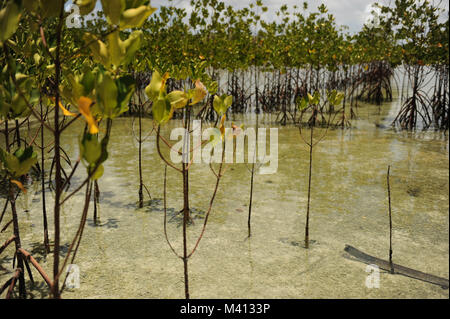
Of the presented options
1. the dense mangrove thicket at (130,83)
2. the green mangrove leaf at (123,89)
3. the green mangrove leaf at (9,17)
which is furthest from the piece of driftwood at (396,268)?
the green mangrove leaf at (9,17)

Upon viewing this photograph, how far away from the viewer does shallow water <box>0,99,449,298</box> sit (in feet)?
6.76

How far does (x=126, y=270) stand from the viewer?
222 centimetres

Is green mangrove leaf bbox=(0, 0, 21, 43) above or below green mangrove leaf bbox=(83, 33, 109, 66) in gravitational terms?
above

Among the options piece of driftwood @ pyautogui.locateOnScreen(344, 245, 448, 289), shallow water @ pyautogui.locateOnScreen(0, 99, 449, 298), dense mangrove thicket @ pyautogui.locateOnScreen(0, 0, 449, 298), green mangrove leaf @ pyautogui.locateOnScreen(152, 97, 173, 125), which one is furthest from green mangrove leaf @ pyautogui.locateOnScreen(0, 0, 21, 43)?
piece of driftwood @ pyautogui.locateOnScreen(344, 245, 448, 289)

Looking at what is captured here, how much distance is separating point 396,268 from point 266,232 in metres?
0.84

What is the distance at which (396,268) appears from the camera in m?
2.19

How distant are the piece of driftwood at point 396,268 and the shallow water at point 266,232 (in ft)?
0.14

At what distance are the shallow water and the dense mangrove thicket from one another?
0.39 ft

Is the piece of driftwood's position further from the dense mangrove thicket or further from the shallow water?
the dense mangrove thicket

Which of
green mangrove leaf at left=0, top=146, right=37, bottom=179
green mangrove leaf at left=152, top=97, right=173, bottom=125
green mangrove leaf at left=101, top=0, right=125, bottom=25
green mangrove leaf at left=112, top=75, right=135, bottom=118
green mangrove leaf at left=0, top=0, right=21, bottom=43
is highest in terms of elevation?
green mangrove leaf at left=101, top=0, right=125, bottom=25

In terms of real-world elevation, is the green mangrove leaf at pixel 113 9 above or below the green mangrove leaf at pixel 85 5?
below

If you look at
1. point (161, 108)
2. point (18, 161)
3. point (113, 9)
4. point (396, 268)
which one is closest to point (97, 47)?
point (113, 9)

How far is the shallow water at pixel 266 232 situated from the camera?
2.06 meters

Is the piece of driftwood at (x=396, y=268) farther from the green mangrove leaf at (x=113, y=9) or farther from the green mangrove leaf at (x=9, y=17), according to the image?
the green mangrove leaf at (x=9, y=17)
